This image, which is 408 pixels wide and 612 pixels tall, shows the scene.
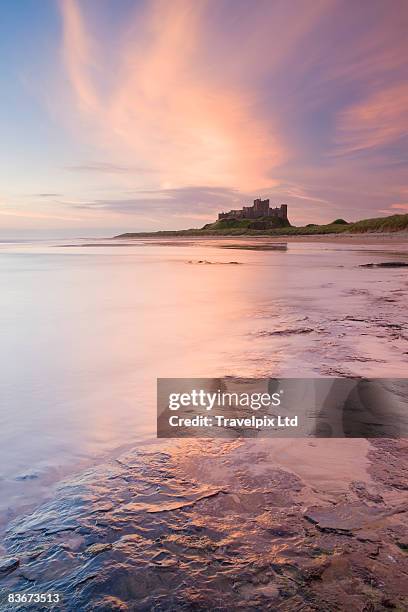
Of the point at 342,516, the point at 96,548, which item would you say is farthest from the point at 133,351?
the point at 342,516

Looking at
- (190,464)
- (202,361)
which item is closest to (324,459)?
(190,464)

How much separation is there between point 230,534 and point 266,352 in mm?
2903

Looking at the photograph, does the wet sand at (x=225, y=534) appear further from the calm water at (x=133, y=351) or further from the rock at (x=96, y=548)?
the calm water at (x=133, y=351)

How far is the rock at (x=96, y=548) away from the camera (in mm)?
1712

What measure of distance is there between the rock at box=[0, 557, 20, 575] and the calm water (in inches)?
14.2

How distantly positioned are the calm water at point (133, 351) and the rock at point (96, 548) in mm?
536

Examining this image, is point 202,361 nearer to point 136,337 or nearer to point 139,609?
point 136,337

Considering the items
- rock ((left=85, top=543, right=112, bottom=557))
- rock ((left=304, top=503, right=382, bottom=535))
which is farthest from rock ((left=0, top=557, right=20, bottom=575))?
rock ((left=304, top=503, right=382, bottom=535))

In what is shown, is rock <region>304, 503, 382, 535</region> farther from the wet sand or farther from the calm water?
the calm water

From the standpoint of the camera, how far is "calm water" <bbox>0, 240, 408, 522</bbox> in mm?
2746

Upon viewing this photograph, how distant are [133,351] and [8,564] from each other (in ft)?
10.7

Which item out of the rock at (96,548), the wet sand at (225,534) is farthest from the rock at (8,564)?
the rock at (96,548)

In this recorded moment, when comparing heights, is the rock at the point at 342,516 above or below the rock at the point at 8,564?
above

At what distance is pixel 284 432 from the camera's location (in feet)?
9.11
